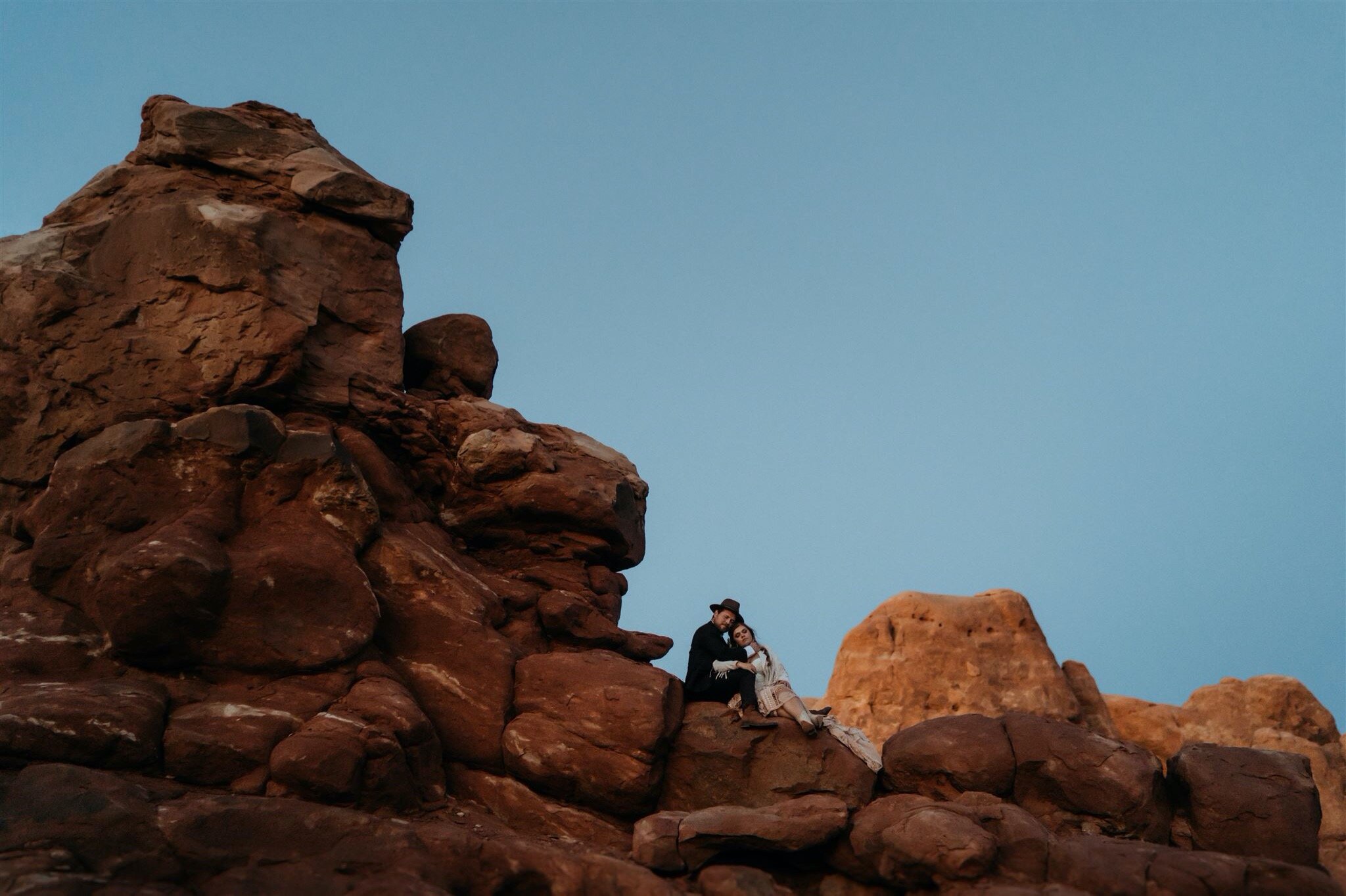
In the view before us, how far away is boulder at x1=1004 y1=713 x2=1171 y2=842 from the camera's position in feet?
57.2

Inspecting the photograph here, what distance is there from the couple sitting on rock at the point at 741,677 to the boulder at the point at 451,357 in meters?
7.20

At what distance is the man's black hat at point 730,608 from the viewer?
67.1 ft

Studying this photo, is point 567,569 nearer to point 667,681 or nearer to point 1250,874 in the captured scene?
point 667,681

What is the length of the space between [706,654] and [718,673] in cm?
52

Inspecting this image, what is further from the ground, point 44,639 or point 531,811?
point 44,639

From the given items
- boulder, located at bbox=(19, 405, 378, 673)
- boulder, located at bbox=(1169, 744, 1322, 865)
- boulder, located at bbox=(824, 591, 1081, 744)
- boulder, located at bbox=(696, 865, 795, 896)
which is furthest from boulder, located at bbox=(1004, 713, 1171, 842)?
boulder, located at bbox=(19, 405, 378, 673)

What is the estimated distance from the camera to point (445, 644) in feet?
60.9

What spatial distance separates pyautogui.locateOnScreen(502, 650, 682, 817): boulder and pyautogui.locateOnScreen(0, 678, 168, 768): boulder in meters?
5.39

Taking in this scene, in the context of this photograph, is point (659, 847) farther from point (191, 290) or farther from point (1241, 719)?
point (1241, 719)

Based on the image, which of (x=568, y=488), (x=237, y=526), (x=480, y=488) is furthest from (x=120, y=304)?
(x=568, y=488)

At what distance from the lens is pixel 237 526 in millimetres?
17406

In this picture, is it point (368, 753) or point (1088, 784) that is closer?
point (368, 753)

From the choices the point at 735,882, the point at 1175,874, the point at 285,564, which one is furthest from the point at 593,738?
the point at 1175,874

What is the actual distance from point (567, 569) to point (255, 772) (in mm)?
7856
